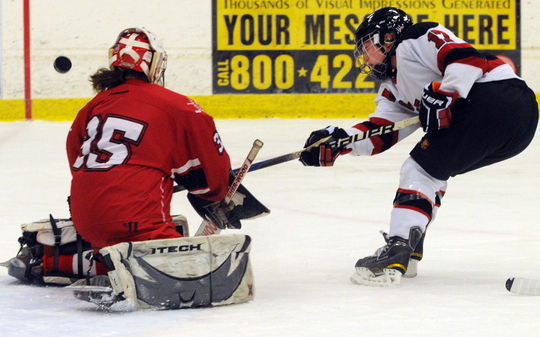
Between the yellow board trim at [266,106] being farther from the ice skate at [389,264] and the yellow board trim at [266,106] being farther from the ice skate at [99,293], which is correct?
the ice skate at [99,293]

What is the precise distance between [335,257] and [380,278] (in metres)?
0.42

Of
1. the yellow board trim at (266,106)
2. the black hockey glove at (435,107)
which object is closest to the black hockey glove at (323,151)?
the black hockey glove at (435,107)

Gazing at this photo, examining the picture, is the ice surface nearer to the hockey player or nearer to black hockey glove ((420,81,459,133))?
the hockey player

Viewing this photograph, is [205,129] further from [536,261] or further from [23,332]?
[536,261]

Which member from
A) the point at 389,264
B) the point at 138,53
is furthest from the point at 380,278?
the point at 138,53

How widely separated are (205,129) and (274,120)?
4.59 m

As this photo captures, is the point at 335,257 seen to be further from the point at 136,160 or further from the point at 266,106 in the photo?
the point at 266,106

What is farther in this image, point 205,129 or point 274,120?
point 274,120

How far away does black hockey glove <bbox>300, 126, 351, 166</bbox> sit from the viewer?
2.65m

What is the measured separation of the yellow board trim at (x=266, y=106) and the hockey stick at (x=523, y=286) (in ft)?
15.4

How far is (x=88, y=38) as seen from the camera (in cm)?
693

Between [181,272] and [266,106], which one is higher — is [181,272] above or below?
below

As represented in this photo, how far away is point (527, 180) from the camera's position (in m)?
4.34

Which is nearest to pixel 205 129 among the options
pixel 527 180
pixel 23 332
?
pixel 23 332
